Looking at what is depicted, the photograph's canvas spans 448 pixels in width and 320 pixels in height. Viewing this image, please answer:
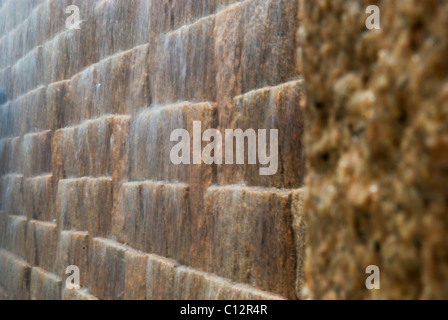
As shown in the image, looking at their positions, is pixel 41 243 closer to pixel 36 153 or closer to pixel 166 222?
pixel 36 153

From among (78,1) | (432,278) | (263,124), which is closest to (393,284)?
(432,278)

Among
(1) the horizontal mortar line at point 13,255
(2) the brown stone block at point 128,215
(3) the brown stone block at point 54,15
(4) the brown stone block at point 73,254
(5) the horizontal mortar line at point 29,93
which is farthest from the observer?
(1) the horizontal mortar line at point 13,255

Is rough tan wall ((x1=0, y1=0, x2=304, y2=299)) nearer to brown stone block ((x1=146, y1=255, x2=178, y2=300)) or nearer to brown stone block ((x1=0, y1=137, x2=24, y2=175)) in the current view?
brown stone block ((x1=146, y1=255, x2=178, y2=300))

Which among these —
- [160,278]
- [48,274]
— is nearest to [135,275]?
[160,278]

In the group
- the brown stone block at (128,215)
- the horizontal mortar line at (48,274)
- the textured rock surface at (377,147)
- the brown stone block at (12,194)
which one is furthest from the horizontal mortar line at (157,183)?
the brown stone block at (12,194)

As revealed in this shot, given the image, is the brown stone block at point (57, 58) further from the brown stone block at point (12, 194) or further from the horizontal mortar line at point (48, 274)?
the horizontal mortar line at point (48, 274)

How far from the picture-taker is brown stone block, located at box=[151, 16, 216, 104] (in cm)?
205

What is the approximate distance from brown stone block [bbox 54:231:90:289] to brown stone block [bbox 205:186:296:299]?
4.42 feet

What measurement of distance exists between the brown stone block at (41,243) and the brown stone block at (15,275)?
112 mm

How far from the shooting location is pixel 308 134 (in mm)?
544

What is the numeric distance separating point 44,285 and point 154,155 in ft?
5.92

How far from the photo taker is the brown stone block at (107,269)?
2.67 metres

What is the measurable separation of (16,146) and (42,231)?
1.12m

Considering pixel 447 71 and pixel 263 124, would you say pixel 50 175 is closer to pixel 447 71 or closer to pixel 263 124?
pixel 263 124
